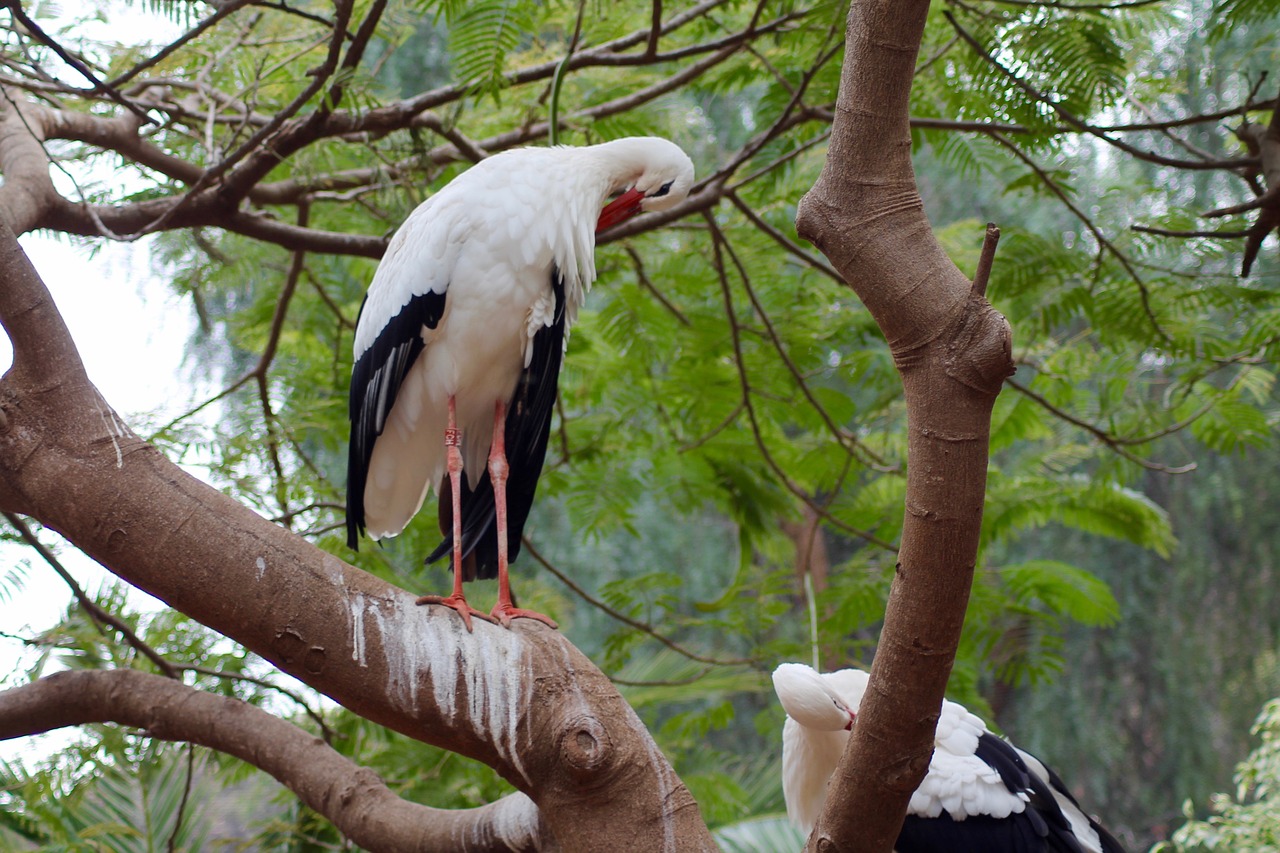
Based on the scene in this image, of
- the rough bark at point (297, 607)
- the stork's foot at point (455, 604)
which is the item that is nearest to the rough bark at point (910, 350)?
the rough bark at point (297, 607)

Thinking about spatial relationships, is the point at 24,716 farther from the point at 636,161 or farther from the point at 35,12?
the point at 35,12

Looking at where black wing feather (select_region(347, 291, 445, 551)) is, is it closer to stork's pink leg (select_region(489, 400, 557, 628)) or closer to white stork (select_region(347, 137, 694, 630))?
white stork (select_region(347, 137, 694, 630))

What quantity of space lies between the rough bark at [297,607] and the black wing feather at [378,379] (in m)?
1.08

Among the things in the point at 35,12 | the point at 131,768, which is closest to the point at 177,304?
the point at 35,12

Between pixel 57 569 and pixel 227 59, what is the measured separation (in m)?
1.75

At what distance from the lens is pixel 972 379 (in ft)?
5.36

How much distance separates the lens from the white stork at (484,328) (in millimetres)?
3064

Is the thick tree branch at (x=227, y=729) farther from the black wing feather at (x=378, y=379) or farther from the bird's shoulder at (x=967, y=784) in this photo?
the bird's shoulder at (x=967, y=784)

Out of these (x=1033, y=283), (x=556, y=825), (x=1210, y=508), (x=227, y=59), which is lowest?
(x=556, y=825)

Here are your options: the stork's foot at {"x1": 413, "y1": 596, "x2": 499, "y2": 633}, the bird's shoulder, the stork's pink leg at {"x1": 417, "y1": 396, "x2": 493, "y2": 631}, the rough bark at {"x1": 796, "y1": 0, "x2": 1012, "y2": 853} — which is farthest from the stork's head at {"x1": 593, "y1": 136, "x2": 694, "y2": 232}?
the bird's shoulder

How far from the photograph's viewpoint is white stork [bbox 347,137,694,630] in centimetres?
306

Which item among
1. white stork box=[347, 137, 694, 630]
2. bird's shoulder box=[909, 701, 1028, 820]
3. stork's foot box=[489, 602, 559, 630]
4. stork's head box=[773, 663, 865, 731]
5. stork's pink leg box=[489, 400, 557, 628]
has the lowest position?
bird's shoulder box=[909, 701, 1028, 820]

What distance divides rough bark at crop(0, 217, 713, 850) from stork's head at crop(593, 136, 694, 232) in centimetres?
162

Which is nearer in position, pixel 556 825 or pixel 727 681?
pixel 556 825
